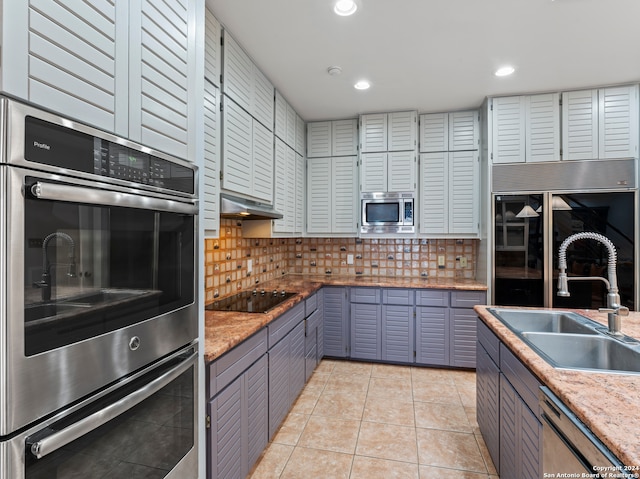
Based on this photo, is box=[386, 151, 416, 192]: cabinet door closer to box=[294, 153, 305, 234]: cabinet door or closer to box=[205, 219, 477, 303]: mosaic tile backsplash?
box=[205, 219, 477, 303]: mosaic tile backsplash

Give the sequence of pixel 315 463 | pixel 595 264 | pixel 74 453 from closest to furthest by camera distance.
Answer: pixel 74 453, pixel 315 463, pixel 595 264

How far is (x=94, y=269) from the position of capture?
848 millimetres

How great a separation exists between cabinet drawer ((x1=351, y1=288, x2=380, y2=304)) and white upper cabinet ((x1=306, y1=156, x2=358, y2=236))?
65cm

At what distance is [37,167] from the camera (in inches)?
27.7

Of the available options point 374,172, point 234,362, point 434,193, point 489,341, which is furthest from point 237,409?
point 434,193

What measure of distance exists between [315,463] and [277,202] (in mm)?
2018

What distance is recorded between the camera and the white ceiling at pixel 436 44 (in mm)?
1936

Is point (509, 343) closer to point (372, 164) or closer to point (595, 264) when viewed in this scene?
point (595, 264)

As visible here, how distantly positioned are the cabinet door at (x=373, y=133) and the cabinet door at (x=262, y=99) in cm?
118

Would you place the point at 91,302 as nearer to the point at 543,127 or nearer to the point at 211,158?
the point at 211,158

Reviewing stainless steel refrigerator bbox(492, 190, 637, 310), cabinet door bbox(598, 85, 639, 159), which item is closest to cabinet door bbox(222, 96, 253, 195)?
stainless steel refrigerator bbox(492, 190, 637, 310)

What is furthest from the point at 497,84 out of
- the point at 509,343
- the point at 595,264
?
the point at 509,343

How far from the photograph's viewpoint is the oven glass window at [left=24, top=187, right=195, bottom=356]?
2.33ft

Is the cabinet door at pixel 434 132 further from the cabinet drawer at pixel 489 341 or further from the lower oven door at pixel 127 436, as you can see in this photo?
the lower oven door at pixel 127 436
